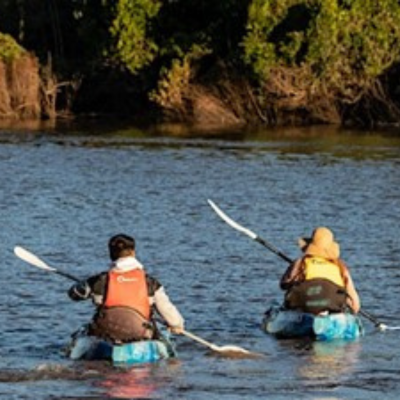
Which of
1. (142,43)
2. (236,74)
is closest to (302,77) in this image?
(236,74)

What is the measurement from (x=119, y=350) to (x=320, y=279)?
10.1 ft

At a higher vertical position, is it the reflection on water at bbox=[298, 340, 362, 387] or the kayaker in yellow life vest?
the kayaker in yellow life vest

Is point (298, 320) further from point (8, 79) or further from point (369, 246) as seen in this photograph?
point (8, 79)

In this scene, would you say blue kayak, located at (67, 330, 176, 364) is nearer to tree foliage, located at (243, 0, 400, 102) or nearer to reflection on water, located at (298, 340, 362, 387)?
reflection on water, located at (298, 340, 362, 387)

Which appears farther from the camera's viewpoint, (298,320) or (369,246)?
(369,246)

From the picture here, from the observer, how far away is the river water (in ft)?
56.2

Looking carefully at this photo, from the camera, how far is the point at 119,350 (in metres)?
17.2

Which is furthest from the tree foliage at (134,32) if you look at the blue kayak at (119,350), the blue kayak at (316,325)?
the blue kayak at (119,350)

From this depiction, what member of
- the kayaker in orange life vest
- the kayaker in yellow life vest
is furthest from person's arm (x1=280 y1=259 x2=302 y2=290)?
the kayaker in orange life vest

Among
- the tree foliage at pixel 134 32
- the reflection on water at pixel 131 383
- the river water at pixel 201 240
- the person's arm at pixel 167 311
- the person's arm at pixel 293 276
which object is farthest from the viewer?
the tree foliage at pixel 134 32

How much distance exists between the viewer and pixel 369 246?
98.0 feet

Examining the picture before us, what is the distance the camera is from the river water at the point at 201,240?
56.2 feet

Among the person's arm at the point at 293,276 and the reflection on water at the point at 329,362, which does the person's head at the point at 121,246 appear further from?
the person's arm at the point at 293,276

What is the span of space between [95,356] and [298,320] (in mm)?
3161
